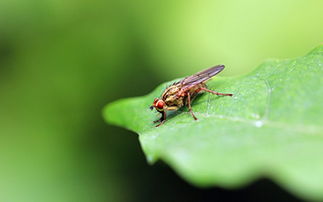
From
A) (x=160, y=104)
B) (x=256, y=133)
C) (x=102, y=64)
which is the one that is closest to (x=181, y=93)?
(x=160, y=104)

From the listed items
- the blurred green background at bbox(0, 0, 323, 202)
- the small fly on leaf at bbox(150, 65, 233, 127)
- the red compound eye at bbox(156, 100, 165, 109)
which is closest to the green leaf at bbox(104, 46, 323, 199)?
the small fly on leaf at bbox(150, 65, 233, 127)

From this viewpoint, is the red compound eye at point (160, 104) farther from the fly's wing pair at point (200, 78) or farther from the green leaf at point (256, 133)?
the fly's wing pair at point (200, 78)

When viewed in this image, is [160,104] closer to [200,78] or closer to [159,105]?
[159,105]

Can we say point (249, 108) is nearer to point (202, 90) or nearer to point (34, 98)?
point (202, 90)

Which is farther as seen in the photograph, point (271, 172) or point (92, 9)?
point (92, 9)

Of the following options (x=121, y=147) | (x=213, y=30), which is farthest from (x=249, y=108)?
(x=213, y=30)

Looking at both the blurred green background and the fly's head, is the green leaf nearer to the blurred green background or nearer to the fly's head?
the fly's head
